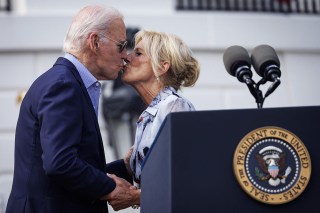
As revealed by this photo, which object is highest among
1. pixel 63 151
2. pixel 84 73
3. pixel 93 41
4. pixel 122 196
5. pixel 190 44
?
pixel 190 44

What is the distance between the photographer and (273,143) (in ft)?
7.60

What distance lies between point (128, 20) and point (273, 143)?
4744 mm

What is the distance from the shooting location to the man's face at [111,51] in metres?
3.24

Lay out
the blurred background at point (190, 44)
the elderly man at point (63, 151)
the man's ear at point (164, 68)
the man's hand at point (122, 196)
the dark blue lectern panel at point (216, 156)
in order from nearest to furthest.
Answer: the dark blue lectern panel at point (216, 156) → the elderly man at point (63, 151) → the man's hand at point (122, 196) → the man's ear at point (164, 68) → the blurred background at point (190, 44)

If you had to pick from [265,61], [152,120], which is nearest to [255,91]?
[265,61]

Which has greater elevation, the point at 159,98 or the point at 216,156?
the point at 159,98

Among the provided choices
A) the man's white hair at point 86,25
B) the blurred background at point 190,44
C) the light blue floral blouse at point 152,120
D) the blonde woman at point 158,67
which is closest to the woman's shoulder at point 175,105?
the light blue floral blouse at point 152,120

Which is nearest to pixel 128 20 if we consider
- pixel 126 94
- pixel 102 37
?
pixel 126 94

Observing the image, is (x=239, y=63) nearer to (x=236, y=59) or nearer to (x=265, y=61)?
(x=236, y=59)

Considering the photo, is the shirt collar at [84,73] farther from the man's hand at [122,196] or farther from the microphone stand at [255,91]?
the microphone stand at [255,91]

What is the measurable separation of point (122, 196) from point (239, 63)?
82cm

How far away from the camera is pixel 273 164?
7.53ft

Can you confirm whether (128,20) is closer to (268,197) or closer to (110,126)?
(110,126)

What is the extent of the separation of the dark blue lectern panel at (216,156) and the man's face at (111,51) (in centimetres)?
97
